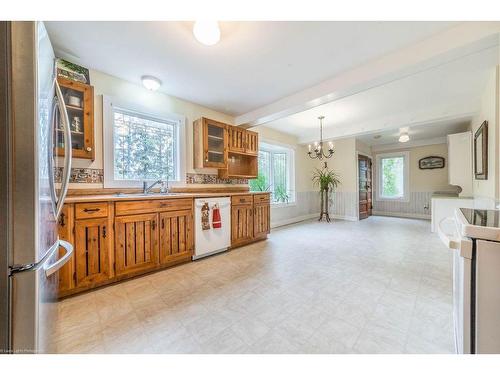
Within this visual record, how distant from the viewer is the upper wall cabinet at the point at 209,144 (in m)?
3.20

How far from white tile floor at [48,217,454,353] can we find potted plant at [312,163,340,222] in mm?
3092

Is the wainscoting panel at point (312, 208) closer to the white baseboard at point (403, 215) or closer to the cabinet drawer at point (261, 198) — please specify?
the cabinet drawer at point (261, 198)

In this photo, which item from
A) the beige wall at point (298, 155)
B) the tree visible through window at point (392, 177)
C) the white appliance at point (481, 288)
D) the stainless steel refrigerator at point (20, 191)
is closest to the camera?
the stainless steel refrigerator at point (20, 191)

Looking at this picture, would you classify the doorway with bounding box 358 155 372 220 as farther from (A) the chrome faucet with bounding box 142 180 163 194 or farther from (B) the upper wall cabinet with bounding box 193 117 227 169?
(A) the chrome faucet with bounding box 142 180 163 194

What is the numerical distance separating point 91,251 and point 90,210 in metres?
0.39

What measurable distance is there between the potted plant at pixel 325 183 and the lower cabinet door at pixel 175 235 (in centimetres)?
Answer: 419

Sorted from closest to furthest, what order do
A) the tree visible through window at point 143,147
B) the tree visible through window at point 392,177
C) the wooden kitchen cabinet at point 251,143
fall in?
the tree visible through window at point 143,147, the wooden kitchen cabinet at point 251,143, the tree visible through window at point 392,177

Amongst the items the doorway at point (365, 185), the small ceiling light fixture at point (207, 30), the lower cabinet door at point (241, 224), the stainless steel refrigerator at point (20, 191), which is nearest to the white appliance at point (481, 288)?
the stainless steel refrigerator at point (20, 191)

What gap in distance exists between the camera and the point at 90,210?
74.5 inches

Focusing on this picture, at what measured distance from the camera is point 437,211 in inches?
164

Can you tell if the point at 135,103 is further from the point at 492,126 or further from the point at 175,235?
the point at 492,126

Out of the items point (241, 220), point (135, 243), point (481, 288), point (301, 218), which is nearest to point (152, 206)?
point (135, 243)
